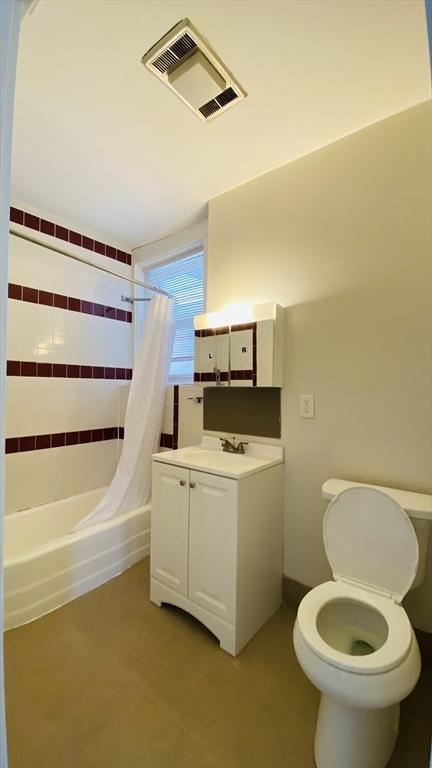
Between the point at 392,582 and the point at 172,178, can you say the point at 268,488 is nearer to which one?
the point at 392,582

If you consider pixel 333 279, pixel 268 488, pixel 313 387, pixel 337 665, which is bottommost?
pixel 337 665

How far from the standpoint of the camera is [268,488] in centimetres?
159

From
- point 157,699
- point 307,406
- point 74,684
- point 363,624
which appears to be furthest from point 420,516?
point 74,684

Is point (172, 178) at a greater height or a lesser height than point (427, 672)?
greater

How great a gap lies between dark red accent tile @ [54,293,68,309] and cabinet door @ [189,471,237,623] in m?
1.69

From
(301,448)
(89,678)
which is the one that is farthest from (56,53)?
(89,678)

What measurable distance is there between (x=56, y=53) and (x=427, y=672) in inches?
113

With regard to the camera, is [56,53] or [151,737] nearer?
[151,737]

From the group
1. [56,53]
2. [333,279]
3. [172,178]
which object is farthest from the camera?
[172,178]

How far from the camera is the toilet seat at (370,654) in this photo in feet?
2.80

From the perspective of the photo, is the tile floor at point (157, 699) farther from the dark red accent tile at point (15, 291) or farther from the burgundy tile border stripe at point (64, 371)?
the dark red accent tile at point (15, 291)

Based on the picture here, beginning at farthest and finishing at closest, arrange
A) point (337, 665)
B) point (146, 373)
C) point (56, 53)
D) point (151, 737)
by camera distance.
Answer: point (146, 373), point (56, 53), point (151, 737), point (337, 665)

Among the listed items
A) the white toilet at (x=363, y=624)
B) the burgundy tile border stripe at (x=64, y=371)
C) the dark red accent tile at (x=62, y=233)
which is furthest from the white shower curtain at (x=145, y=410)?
the white toilet at (x=363, y=624)

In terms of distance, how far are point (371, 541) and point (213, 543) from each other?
674 mm
